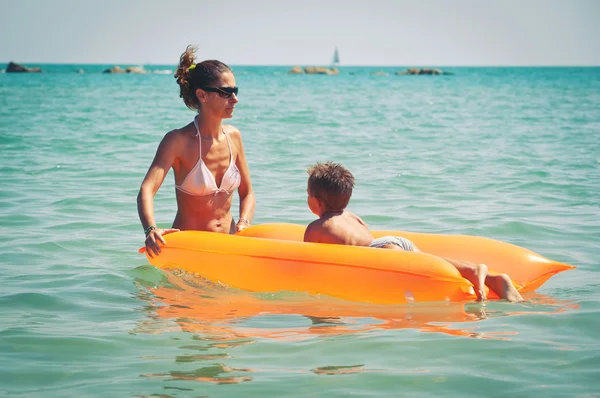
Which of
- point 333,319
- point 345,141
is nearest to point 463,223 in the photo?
point 333,319

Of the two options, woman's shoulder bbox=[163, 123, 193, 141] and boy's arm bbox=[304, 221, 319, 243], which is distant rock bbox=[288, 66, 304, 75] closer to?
woman's shoulder bbox=[163, 123, 193, 141]

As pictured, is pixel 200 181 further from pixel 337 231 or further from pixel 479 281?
pixel 479 281

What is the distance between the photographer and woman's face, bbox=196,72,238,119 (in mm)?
4809

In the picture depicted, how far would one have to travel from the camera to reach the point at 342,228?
4.34m

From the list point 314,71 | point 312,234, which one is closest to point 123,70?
point 314,71

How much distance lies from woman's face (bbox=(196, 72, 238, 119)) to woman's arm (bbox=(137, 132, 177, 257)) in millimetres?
286

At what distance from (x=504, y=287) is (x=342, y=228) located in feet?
3.05

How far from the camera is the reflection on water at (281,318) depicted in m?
3.56

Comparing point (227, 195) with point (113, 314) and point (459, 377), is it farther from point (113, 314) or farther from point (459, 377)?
point (459, 377)

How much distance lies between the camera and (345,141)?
1435cm

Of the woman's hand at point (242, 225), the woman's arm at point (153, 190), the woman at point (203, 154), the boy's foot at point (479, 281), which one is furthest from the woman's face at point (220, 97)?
the boy's foot at point (479, 281)

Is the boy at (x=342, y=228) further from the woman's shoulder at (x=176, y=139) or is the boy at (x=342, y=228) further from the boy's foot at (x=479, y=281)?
the woman's shoulder at (x=176, y=139)

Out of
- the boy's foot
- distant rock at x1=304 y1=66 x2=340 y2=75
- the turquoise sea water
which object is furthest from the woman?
distant rock at x1=304 y1=66 x2=340 y2=75

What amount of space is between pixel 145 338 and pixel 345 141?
10920 millimetres
